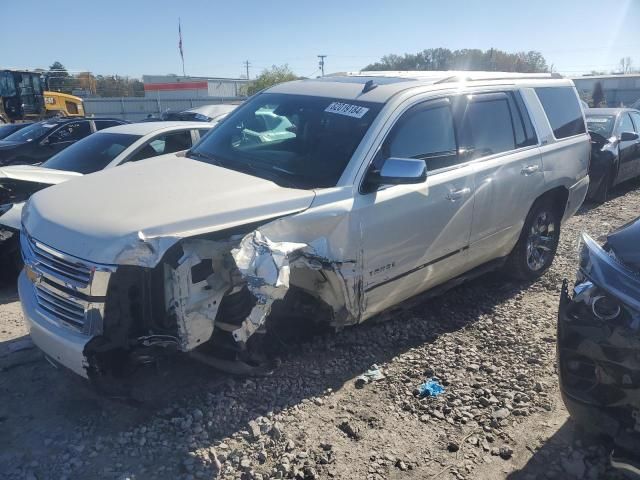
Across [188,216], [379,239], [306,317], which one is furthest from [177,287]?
[379,239]

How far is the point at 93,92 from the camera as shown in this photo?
42406 mm

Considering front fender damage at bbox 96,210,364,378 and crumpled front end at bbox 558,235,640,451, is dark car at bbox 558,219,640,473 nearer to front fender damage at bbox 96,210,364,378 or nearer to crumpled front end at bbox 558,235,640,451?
crumpled front end at bbox 558,235,640,451

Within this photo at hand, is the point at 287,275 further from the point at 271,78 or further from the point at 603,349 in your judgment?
the point at 271,78

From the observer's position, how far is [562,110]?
213 inches

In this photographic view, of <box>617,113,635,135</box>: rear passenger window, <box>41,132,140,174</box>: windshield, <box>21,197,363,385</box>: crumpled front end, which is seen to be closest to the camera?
<box>21,197,363,385</box>: crumpled front end

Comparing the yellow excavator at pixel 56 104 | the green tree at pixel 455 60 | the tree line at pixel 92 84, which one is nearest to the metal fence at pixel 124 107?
the tree line at pixel 92 84

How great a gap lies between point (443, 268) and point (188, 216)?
2204 millimetres

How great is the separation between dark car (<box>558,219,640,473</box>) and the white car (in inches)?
186

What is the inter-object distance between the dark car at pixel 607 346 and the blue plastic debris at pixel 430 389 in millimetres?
1008

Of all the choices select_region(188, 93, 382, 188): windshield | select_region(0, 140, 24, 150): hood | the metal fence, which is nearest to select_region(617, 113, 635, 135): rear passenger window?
select_region(188, 93, 382, 188): windshield

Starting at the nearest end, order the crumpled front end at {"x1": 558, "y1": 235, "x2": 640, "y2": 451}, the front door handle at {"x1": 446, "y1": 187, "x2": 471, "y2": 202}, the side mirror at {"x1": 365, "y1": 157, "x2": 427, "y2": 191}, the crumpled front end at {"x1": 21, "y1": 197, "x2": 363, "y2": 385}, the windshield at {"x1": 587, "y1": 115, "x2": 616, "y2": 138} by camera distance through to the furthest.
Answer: the crumpled front end at {"x1": 558, "y1": 235, "x2": 640, "y2": 451}
the crumpled front end at {"x1": 21, "y1": 197, "x2": 363, "y2": 385}
the side mirror at {"x1": 365, "y1": 157, "x2": 427, "y2": 191}
the front door handle at {"x1": 446, "y1": 187, "x2": 471, "y2": 202}
the windshield at {"x1": 587, "y1": 115, "x2": 616, "y2": 138}

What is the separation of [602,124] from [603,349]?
8582 mm

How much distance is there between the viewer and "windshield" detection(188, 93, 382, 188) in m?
3.61

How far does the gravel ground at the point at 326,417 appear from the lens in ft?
9.45
